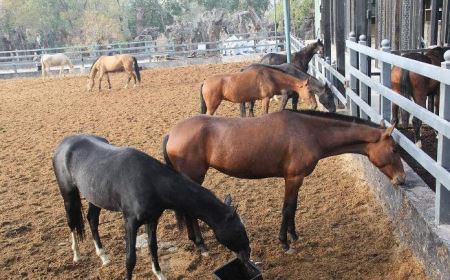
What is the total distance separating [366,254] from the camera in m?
3.63

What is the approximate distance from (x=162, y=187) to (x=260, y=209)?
6.16 feet

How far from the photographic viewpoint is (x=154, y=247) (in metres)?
3.42

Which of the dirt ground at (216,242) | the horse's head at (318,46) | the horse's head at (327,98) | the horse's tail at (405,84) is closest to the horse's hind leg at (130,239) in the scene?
the dirt ground at (216,242)

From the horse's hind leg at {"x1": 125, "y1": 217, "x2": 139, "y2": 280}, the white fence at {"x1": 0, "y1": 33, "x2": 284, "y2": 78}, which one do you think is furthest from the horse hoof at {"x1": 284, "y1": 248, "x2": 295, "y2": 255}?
the white fence at {"x1": 0, "y1": 33, "x2": 284, "y2": 78}

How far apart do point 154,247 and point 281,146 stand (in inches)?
54.6

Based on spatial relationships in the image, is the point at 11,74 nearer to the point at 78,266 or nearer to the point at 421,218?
Answer: the point at 78,266

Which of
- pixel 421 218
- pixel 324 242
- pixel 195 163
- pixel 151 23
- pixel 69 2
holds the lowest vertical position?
pixel 324 242

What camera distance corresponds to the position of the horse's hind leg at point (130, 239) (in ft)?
10.3

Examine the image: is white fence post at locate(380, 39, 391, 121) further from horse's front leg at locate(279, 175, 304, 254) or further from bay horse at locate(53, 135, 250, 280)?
bay horse at locate(53, 135, 250, 280)

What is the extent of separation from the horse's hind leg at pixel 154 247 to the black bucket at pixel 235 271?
0.63 metres

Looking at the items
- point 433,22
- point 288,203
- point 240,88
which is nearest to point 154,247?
point 288,203

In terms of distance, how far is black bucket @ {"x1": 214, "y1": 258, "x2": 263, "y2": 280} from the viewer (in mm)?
3052

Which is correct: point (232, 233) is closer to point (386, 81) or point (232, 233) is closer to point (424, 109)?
point (424, 109)

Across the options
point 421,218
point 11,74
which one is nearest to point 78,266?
point 421,218
